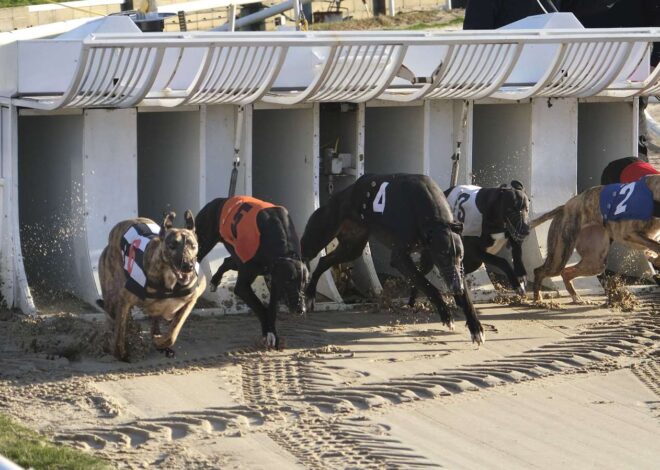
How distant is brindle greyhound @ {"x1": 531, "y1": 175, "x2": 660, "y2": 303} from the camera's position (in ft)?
30.6

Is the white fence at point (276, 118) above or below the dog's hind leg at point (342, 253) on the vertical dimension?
above

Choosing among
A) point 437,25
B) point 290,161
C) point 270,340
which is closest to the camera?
point 270,340

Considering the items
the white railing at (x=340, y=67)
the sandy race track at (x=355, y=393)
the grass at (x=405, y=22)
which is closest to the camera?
the sandy race track at (x=355, y=393)

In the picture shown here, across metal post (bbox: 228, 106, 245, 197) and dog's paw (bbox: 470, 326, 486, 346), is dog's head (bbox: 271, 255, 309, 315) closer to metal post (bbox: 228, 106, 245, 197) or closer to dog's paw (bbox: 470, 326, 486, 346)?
dog's paw (bbox: 470, 326, 486, 346)

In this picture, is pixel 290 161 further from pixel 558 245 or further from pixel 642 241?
pixel 642 241

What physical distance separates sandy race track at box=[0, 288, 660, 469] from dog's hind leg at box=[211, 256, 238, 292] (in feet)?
0.75

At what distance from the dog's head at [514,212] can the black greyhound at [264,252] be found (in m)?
1.62

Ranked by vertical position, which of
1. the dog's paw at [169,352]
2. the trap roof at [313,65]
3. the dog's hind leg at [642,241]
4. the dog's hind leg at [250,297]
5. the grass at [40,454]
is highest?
the trap roof at [313,65]

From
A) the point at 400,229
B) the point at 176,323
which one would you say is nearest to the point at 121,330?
the point at 176,323

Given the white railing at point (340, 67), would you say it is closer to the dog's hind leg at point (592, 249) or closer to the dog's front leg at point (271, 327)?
the dog's hind leg at point (592, 249)

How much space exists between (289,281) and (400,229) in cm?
104

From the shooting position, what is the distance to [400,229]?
8.65 m

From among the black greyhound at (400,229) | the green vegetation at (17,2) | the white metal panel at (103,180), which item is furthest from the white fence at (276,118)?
the green vegetation at (17,2)

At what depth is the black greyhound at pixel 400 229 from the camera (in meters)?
8.37
